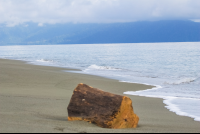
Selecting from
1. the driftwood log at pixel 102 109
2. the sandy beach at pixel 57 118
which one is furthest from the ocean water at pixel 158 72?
the driftwood log at pixel 102 109

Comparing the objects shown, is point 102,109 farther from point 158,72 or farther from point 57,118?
point 158,72

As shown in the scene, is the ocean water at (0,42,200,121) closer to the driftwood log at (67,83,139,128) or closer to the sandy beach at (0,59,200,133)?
the sandy beach at (0,59,200,133)

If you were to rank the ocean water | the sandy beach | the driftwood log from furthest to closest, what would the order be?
the ocean water
the driftwood log
the sandy beach

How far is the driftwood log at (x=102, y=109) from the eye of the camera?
462 cm

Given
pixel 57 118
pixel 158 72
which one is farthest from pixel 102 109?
pixel 158 72

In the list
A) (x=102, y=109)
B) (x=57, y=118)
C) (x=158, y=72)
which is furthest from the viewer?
(x=158, y=72)

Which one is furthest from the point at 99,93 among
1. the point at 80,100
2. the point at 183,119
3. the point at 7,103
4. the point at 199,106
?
the point at 199,106

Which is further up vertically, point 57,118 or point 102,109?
point 102,109

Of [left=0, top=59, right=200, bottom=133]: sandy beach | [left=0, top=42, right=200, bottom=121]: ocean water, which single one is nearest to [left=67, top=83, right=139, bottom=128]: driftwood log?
[left=0, top=59, right=200, bottom=133]: sandy beach

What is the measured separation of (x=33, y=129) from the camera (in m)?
3.88

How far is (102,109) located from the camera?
4.75 m

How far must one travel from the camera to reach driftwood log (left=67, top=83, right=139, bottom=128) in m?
4.62

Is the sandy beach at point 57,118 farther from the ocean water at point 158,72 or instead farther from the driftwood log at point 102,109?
the ocean water at point 158,72

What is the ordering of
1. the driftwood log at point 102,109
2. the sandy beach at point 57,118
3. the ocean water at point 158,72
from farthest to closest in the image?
the ocean water at point 158,72 → the driftwood log at point 102,109 → the sandy beach at point 57,118
